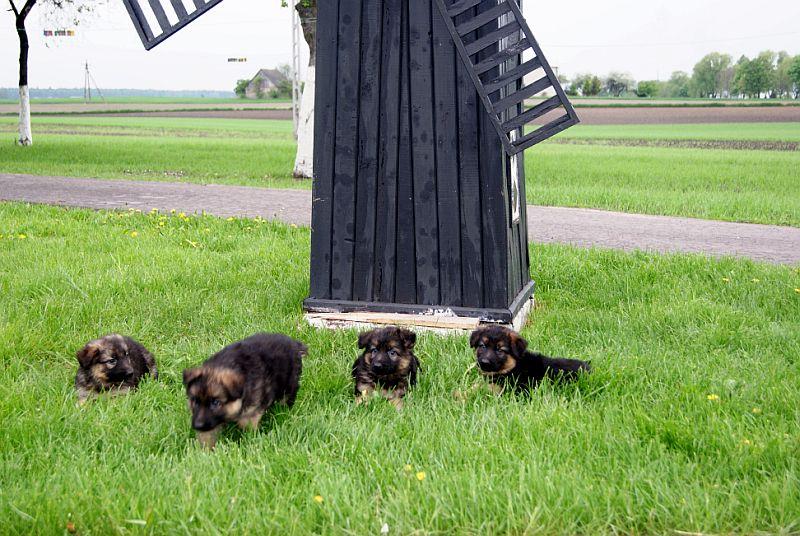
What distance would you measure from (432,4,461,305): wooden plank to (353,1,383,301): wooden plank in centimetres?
51

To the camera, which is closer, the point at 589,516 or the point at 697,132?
the point at 589,516

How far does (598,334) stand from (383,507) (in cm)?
357

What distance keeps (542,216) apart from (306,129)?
7639 mm

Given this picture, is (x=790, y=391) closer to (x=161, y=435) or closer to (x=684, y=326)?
(x=684, y=326)

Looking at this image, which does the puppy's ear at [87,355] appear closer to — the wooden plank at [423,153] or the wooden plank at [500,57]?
the wooden plank at [423,153]

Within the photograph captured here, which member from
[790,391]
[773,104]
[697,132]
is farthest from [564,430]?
[773,104]

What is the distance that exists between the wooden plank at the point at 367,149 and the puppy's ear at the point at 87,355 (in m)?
2.53

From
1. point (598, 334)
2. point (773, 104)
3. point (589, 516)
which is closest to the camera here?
point (589, 516)

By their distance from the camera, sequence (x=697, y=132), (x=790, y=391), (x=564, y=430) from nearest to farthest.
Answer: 1. (x=564, y=430)
2. (x=790, y=391)
3. (x=697, y=132)

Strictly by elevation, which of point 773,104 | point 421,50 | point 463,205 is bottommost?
point 463,205

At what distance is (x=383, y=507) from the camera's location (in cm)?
397

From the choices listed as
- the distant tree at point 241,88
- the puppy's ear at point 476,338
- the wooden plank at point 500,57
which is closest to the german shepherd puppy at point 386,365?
the puppy's ear at point 476,338

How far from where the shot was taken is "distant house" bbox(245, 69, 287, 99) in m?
135

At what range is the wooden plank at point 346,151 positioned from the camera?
23.7 ft
